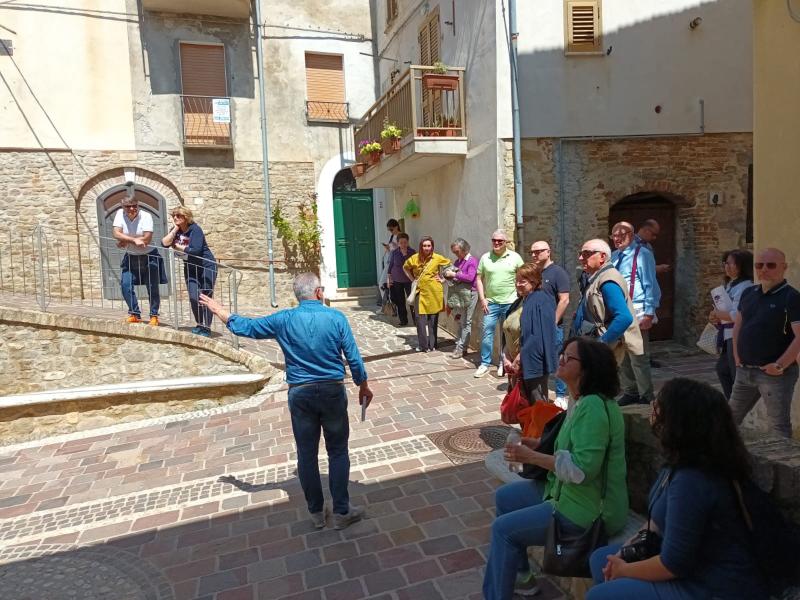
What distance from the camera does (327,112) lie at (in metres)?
15.4

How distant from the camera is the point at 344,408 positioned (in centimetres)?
409

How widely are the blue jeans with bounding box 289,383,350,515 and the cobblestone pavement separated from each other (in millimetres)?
263

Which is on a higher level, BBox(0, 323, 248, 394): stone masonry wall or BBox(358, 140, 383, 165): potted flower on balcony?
BBox(358, 140, 383, 165): potted flower on balcony

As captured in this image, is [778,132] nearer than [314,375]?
No

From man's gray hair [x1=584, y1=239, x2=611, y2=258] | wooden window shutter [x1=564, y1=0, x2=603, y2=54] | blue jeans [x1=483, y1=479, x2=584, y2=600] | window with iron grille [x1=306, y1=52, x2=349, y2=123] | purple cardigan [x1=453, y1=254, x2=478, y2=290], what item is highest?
window with iron grille [x1=306, y1=52, x2=349, y2=123]

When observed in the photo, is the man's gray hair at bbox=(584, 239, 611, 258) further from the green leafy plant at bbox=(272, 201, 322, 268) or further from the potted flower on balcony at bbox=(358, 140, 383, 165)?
the green leafy plant at bbox=(272, 201, 322, 268)

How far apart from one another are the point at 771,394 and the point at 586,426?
2150 millimetres

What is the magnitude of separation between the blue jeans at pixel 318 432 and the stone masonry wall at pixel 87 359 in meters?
4.56

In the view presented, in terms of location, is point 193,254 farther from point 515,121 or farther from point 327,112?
point 327,112

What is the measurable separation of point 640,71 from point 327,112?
8.81 m

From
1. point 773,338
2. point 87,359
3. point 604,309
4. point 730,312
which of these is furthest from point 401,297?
point 773,338

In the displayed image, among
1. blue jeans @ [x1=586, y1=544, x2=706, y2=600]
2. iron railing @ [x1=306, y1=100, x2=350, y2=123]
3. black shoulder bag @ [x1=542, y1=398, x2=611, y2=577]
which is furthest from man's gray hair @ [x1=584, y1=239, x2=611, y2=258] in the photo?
iron railing @ [x1=306, y1=100, x2=350, y2=123]

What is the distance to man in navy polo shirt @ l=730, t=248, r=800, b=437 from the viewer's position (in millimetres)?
3871

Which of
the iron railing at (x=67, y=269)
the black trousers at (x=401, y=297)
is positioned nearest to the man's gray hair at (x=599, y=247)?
the black trousers at (x=401, y=297)
